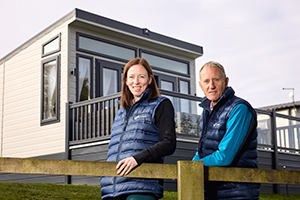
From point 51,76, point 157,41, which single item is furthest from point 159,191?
point 157,41

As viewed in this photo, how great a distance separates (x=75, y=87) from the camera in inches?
418

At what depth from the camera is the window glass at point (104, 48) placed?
10.9 m

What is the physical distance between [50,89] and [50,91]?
0.05 metres

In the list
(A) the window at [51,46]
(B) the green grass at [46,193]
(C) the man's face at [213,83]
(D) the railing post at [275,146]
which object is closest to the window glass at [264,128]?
(D) the railing post at [275,146]

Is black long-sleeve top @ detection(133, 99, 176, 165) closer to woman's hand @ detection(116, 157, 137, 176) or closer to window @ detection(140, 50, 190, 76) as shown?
woman's hand @ detection(116, 157, 137, 176)

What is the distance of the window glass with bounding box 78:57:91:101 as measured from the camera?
10750 millimetres

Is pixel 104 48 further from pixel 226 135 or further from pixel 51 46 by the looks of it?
pixel 226 135

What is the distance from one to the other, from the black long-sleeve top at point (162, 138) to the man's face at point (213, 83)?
0.89ft

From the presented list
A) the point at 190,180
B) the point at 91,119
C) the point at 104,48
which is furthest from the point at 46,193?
the point at 104,48

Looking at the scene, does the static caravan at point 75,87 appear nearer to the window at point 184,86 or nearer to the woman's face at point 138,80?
the window at point 184,86

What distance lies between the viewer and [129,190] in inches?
96.1

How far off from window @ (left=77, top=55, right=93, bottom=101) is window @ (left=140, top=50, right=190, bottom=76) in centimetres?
191

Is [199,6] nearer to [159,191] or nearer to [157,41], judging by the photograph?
[157,41]

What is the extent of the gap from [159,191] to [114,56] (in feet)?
30.4
